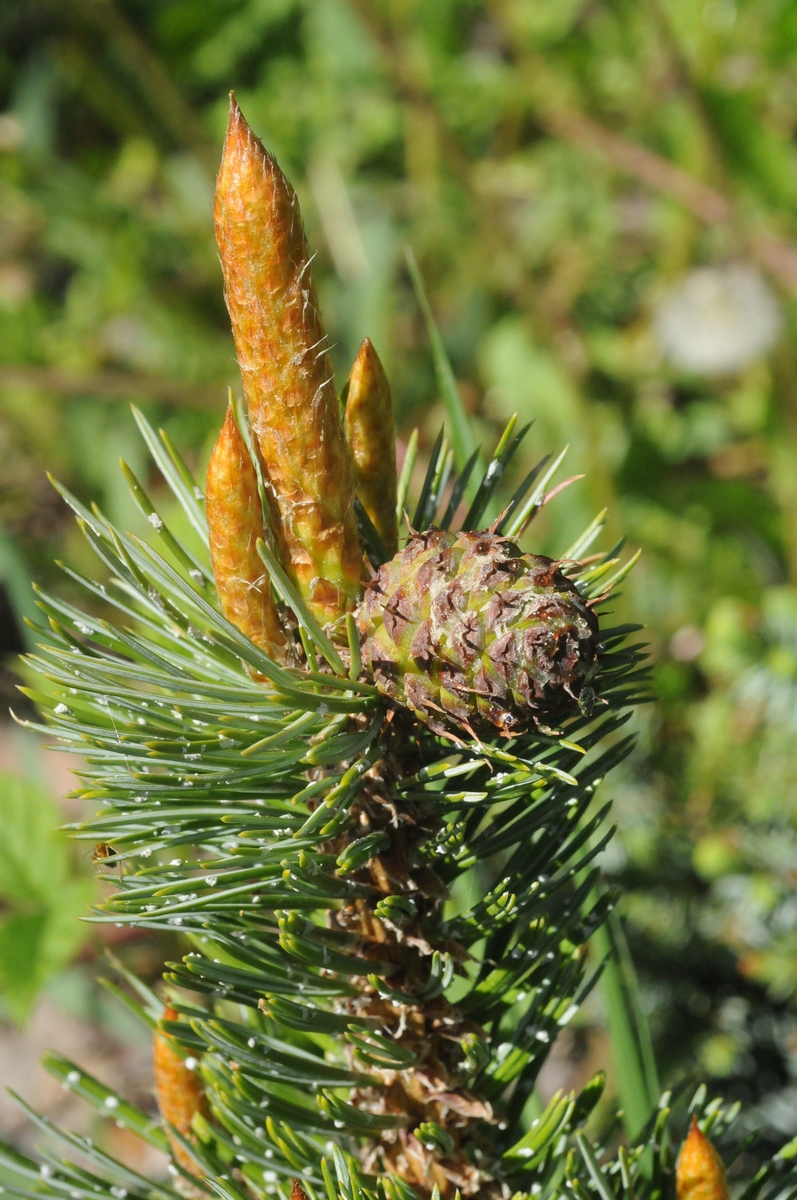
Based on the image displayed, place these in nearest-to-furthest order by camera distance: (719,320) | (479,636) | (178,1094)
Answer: (479,636), (178,1094), (719,320)

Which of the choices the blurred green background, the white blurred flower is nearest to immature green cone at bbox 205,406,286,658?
the blurred green background

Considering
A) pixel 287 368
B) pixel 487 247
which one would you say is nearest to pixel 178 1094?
pixel 287 368

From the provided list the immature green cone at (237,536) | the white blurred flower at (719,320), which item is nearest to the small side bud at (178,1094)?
the immature green cone at (237,536)

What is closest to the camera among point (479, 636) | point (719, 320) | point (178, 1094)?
point (479, 636)

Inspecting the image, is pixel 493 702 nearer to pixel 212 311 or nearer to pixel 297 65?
pixel 212 311

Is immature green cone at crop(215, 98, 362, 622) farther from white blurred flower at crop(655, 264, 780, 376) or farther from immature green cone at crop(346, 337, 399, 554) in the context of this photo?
white blurred flower at crop(655, 264, 780, 376)

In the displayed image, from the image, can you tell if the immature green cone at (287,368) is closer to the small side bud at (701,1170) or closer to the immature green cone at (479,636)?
the immature green cone at (479,636)

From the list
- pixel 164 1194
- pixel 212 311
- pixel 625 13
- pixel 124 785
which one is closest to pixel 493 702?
pixel 124 785

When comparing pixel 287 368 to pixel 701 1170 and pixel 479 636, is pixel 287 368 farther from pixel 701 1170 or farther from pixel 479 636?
pixel 701 1170
